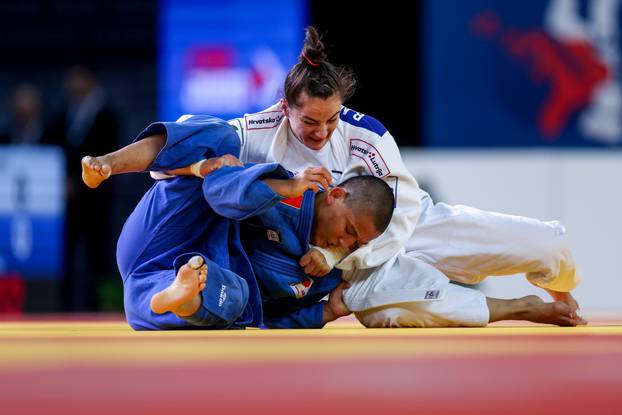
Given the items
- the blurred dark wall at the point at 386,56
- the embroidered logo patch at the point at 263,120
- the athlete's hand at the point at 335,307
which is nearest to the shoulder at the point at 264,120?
the embroidered logo patch at the point at 263,120

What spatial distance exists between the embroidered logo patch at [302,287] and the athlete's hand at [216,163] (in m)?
0.47

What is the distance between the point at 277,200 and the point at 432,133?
4.58 meters

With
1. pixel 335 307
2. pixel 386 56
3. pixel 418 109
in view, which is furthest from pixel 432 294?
pixel 386 56

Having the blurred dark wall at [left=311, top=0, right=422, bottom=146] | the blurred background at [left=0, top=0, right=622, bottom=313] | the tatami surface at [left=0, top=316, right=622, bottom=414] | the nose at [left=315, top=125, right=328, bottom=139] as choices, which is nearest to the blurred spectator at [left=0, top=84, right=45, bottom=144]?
the blurred background at [left=0, top=0, right=622, bottom=313]

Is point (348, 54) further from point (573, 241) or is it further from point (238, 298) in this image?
point (238, 298)

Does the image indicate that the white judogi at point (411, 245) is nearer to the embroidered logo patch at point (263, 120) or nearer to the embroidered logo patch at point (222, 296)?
the embroidered logo patch at point (263, 120)

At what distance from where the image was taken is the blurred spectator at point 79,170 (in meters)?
7.39

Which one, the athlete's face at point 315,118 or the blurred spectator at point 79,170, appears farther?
the blurred spectator at point 79,170

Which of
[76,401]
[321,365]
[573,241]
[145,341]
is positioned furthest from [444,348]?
[573,241]

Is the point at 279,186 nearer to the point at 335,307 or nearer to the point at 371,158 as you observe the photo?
the point at 371,158

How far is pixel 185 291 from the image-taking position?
2705mm

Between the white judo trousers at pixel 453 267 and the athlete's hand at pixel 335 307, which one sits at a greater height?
the white judo trousers at pixel 453 267

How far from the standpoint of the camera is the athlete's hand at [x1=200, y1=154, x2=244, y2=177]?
3045 mm

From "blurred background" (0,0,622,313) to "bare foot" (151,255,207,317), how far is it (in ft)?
14.3
